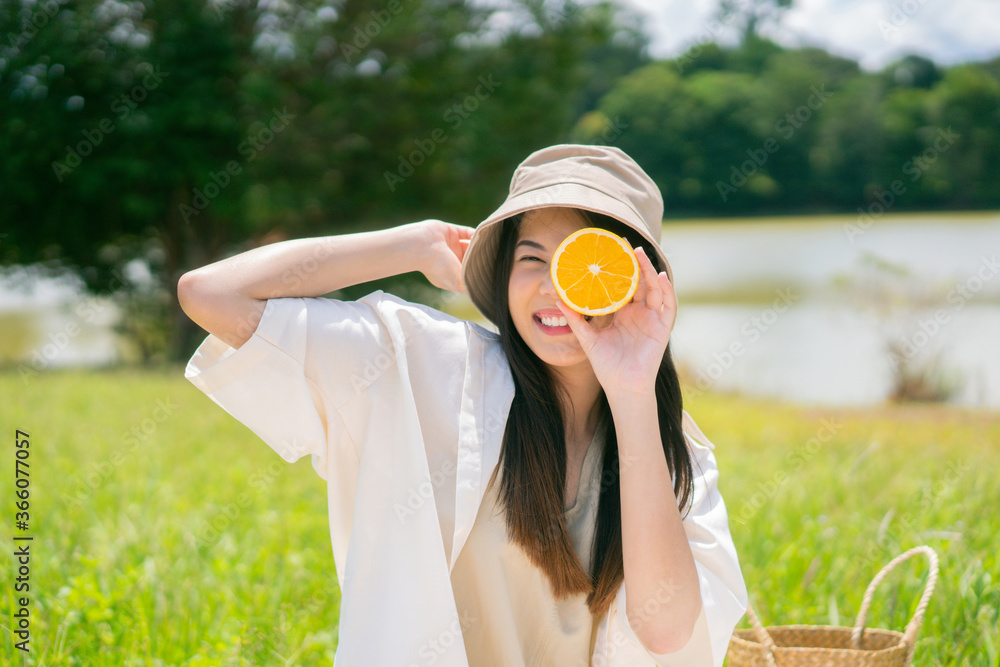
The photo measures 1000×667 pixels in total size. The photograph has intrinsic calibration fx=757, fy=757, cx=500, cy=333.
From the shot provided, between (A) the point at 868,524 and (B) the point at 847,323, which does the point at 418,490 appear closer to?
→ (A) the point at 868,524

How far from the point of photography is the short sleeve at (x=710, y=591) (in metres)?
1.58

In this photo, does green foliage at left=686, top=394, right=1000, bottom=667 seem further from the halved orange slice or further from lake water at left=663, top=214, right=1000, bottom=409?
the halved orange slice

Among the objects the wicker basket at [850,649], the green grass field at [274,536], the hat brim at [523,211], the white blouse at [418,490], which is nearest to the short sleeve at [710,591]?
the white blouse at [418,490]

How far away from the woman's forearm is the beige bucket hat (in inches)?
10.3

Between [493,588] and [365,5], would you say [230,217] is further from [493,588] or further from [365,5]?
[493,588]

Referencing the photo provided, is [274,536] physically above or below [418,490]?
below

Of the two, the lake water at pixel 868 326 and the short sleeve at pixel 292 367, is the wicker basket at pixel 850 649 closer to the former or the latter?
the short sleeve at pixel 292 367

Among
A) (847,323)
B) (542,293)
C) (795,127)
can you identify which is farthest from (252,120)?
(795,127)

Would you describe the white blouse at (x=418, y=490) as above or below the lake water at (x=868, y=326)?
above

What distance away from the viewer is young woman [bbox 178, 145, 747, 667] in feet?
5.06

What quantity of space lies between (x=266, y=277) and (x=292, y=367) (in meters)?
0.21

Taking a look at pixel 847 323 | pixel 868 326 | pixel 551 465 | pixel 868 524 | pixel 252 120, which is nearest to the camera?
pixel 551 465

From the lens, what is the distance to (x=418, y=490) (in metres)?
1.56

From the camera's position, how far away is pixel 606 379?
161cm
